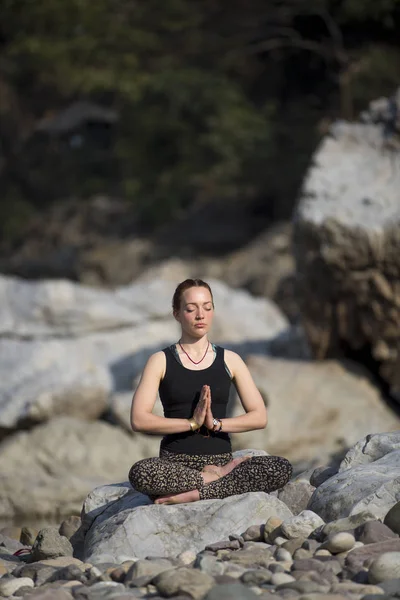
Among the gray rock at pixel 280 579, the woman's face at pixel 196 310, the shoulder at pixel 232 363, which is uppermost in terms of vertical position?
the woman's face at pixel 196 310

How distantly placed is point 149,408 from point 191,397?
22cm

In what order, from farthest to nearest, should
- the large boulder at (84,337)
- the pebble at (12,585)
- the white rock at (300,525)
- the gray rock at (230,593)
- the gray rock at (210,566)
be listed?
the large boulder at (84,337), the white rock at (300,525), the pebble at (12,585), the gray rock at (210,566), the gray rock at (230,593)

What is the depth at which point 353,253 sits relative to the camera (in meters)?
9.66

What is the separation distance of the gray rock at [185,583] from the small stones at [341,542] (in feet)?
2.03

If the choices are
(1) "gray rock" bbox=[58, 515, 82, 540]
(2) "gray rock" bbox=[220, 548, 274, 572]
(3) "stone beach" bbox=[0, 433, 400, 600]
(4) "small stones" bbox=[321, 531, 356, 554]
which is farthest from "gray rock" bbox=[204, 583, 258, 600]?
(1) "gray rock" bbox=[58, 515, 82, 540]

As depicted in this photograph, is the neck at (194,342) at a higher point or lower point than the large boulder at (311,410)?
higher

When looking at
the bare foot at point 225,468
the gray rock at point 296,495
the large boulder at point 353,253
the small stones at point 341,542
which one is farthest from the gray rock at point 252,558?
the large boulder at point 353,253

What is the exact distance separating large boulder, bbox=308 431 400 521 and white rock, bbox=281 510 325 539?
0.17 meters

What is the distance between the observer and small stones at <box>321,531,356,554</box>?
4195 millimetres

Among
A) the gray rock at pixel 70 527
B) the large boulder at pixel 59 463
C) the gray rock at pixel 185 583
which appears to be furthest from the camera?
the large boulder at pixel 59 463

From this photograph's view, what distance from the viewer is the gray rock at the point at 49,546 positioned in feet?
16.5

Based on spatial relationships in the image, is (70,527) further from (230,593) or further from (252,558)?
(230,593)

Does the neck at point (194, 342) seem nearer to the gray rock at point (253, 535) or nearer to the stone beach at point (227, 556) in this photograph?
the stone beach at point (227, 556)

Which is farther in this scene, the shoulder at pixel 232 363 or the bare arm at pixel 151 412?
the shoulder at pixel 232 363
